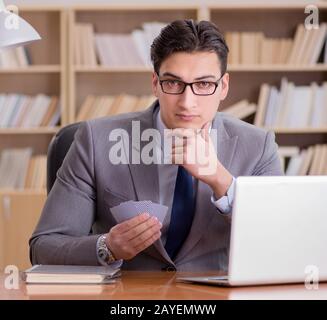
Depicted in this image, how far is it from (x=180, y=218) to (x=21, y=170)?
9.53ft

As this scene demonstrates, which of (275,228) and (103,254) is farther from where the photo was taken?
(103,254)

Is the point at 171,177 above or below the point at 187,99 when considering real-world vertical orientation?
below

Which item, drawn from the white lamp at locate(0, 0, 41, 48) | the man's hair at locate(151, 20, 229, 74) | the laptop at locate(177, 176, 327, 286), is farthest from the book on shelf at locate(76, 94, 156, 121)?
the laptop at locate(177, 176, 327, 286)

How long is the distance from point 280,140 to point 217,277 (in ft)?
10.7

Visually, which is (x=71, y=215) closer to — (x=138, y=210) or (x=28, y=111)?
(x=138, y=210)

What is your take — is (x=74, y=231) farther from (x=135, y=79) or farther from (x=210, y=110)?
(x=135, y=79)

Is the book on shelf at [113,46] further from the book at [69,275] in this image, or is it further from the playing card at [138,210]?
the book at [69,275]

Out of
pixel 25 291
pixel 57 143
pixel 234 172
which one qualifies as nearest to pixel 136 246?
pixel 25 291

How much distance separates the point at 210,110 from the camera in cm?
214

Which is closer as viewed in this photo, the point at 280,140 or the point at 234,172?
the point at 234,172

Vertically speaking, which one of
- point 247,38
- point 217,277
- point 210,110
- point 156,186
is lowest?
point 217,277

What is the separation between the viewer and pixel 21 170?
4863 millimetres

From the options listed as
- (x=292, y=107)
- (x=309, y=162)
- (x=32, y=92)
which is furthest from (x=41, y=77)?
(x=309, y=162)

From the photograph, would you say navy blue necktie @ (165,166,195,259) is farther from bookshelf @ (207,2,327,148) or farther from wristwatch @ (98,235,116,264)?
bookshelf @ (207,2,327,148)
